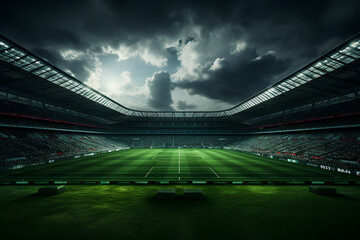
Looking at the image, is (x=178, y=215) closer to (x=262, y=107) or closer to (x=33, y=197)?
(x=33, y=197)

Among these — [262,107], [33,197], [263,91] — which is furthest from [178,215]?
[262,107]

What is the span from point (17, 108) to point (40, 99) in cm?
698

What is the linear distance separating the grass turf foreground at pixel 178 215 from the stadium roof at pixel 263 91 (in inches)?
760

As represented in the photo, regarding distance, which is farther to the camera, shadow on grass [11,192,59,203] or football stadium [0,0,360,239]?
shadow on grass [11,192,59,203]


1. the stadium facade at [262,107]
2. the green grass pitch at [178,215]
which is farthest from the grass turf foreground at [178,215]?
the stadium facade at [262,107]

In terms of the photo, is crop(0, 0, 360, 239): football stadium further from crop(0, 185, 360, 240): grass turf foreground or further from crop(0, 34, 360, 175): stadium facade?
crop(0, 34, 360, 175): stadium facade

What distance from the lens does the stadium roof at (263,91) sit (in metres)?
21.1

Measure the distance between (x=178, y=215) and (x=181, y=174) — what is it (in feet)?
39.9

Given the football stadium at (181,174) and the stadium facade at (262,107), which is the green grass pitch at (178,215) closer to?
the football stadium at (181,174)

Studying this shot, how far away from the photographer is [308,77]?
95.2ft

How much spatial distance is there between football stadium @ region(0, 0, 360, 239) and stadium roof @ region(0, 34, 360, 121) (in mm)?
197

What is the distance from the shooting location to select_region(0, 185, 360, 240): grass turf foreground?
7031 mm

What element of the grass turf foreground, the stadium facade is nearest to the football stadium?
the grass turf foreground

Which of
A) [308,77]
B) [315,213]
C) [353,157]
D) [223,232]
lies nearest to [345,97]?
[308,77]
